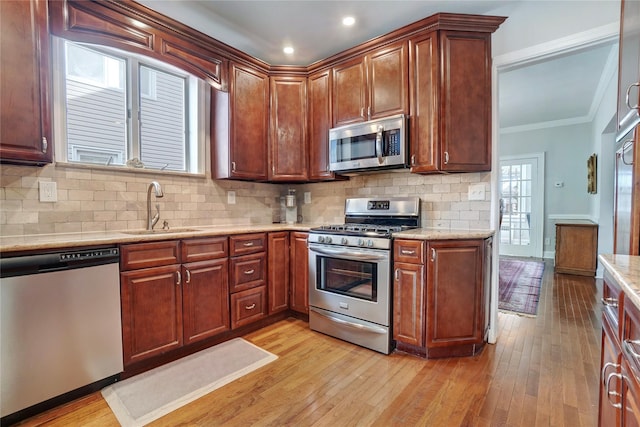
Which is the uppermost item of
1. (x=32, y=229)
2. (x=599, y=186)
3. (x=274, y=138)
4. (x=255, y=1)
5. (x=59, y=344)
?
(x=255, y=1)

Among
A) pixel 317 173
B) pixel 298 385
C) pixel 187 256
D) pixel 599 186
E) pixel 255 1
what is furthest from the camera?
pixel 599 186

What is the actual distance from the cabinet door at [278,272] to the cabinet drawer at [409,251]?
3.71 feet

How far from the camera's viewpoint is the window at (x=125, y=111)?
2.23 metres

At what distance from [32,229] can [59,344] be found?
2.70 feet

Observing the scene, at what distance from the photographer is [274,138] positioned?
3.19 meters

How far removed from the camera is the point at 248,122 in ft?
9.86

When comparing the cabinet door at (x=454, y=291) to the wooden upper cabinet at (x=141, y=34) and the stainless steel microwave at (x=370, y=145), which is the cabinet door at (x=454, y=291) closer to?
the stainless steel microwave at (x=370, y=145)

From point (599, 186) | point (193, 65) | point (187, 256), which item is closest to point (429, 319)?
point (187, 256)

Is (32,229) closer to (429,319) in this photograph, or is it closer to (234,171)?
(234,171)

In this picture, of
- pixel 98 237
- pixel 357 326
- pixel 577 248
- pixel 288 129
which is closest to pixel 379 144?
pixel 288 129

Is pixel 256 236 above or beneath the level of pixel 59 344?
above

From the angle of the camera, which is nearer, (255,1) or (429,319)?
(429,319)

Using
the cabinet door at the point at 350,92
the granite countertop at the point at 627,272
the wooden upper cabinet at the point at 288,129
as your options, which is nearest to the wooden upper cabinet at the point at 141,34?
the wooden upper cabinet at the point at 288,129

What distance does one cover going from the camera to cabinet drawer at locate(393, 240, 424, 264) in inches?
88.1
